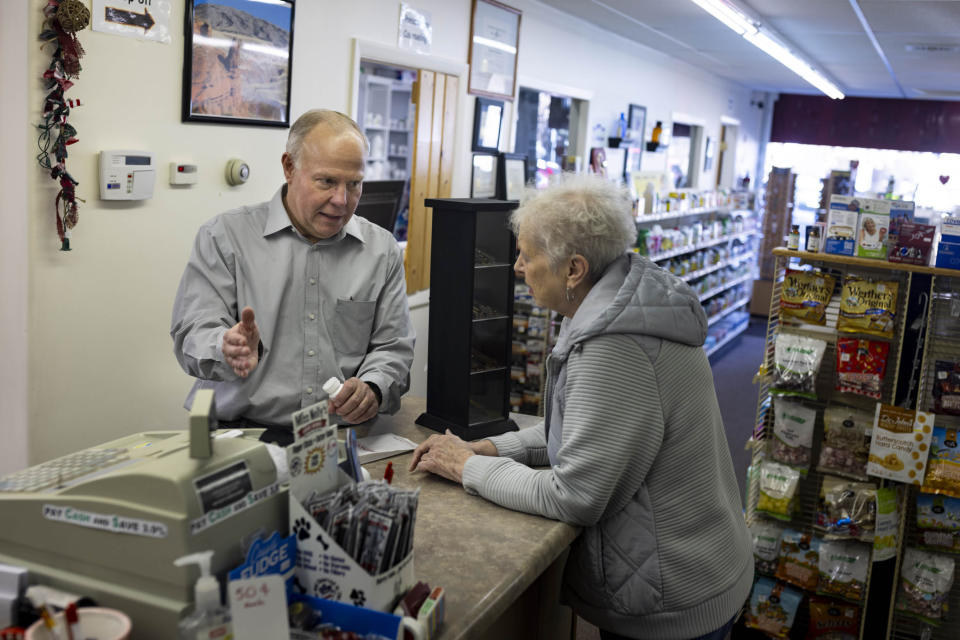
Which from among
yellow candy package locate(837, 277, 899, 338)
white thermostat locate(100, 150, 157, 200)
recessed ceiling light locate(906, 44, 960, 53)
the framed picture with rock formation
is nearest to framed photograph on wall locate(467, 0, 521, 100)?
the framed picture with rock formation

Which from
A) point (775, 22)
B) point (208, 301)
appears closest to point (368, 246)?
point (208, 301)

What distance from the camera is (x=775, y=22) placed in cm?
651

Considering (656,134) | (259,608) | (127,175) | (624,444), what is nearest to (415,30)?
(127,175)

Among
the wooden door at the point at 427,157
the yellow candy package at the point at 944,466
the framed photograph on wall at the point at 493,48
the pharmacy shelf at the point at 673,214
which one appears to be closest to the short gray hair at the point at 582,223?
the yellow candy package at the point at 944,466

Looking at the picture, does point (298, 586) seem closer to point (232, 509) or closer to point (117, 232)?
point (232, 509)

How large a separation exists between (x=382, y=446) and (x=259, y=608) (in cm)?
115

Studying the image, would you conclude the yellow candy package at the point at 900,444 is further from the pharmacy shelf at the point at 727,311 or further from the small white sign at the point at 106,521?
the pharmacy shelf at the point at 727,311

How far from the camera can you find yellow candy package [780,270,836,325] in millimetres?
3588

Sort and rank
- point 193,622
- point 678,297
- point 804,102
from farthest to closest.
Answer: point 804,102 → point 678,297 → point 193,622

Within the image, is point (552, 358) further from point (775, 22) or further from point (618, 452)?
point (775, 22)

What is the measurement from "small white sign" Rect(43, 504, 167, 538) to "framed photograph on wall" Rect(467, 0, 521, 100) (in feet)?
14.9

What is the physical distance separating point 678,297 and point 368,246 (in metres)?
1.12

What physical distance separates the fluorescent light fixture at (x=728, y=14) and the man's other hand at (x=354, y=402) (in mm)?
3954

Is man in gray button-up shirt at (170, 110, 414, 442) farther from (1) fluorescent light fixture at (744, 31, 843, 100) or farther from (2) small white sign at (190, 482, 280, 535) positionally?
(1) fluorescent light fixture at (744, 31, 843, 100)
